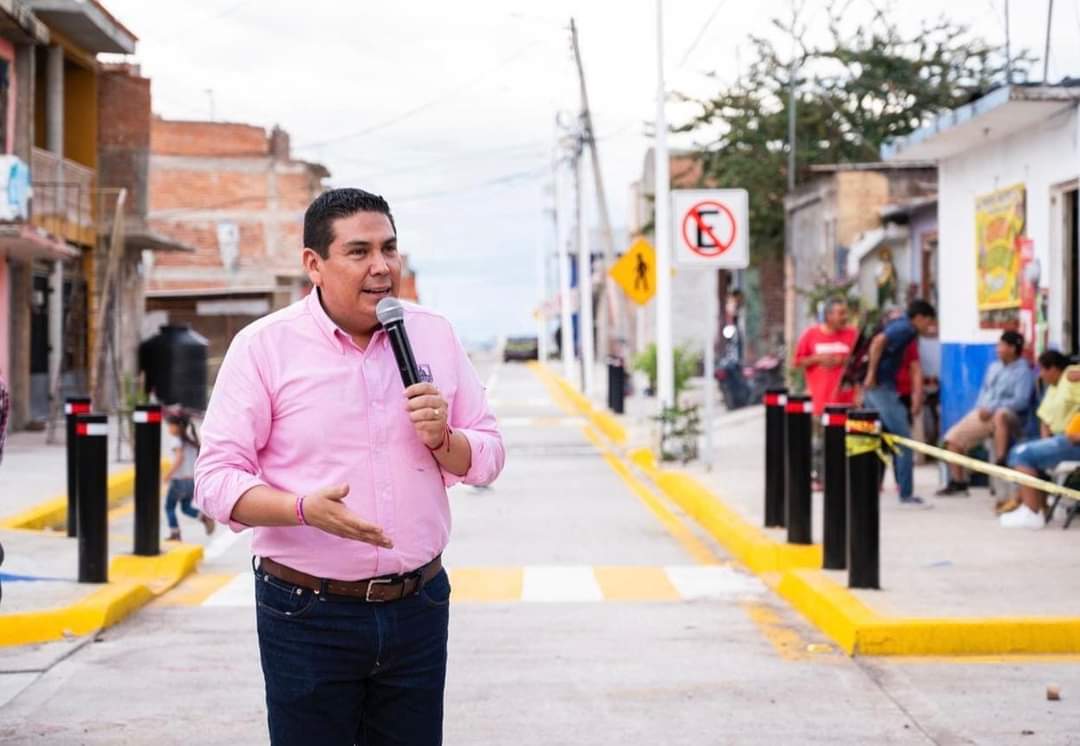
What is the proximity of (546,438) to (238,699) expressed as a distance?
70.0ft

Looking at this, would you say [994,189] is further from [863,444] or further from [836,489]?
[863,444]

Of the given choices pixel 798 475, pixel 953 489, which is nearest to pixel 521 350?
pixel 953 489

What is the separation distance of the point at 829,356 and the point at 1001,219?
2.21 m

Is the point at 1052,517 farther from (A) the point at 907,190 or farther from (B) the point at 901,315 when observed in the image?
(A) the point at 907,190

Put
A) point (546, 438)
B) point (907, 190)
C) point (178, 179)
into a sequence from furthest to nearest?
1. point (178, 179)
2. point (546, 438)
3. point (907, 190)

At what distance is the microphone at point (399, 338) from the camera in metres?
3.89

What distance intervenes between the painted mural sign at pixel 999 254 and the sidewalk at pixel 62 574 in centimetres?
758

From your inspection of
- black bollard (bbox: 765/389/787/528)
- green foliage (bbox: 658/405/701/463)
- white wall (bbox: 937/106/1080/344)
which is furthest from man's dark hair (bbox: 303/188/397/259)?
green foliage (bbox: 658/405/701/463)

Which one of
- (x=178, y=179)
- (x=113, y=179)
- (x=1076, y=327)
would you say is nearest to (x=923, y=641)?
(x=1076, y=327)

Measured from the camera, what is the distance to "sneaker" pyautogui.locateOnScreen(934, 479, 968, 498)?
16.6 m

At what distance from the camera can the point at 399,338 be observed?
3.92m

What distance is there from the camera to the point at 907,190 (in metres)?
26.3

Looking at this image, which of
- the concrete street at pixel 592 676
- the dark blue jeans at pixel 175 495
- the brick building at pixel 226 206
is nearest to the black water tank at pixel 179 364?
the dark blue jeans at pixel 175 495

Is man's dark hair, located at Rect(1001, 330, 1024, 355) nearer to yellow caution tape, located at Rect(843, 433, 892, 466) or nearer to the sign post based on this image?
the sign post
